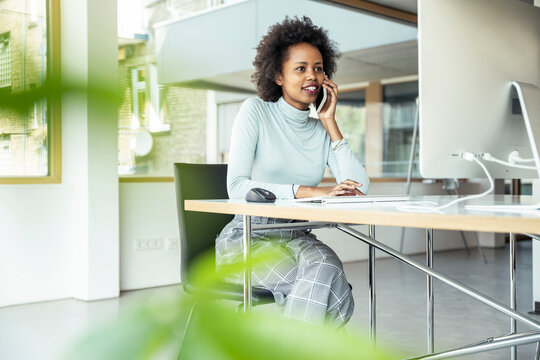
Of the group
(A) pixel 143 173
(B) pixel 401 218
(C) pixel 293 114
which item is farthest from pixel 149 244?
(B) pixel 401 218

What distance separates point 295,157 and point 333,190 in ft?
1.49

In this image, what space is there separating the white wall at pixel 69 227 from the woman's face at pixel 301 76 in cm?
183

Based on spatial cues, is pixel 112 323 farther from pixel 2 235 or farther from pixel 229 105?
pixel 229 105

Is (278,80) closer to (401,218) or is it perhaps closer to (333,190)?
(333,190)

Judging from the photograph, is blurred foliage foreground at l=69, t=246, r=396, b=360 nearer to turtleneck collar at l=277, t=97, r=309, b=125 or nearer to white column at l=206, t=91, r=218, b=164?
turtleneck collar at l=277, t=97, r=309, b=125

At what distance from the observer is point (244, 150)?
1.97m

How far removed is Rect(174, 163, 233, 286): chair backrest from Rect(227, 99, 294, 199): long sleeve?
20cm

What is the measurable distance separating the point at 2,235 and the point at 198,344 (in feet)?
12.5

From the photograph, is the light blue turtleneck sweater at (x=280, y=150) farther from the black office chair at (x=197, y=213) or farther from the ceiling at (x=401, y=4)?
the ceiling at (x=401, y=4)

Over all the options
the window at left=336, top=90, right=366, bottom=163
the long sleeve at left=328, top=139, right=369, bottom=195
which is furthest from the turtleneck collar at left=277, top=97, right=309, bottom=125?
the window at left=336, top=90, right=366, bottom=163

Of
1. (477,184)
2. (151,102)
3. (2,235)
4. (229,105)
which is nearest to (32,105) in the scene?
(151,102)

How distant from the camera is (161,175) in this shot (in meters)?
4.50

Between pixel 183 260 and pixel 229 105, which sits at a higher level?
pixel 229 105

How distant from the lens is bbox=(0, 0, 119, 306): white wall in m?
3.71
